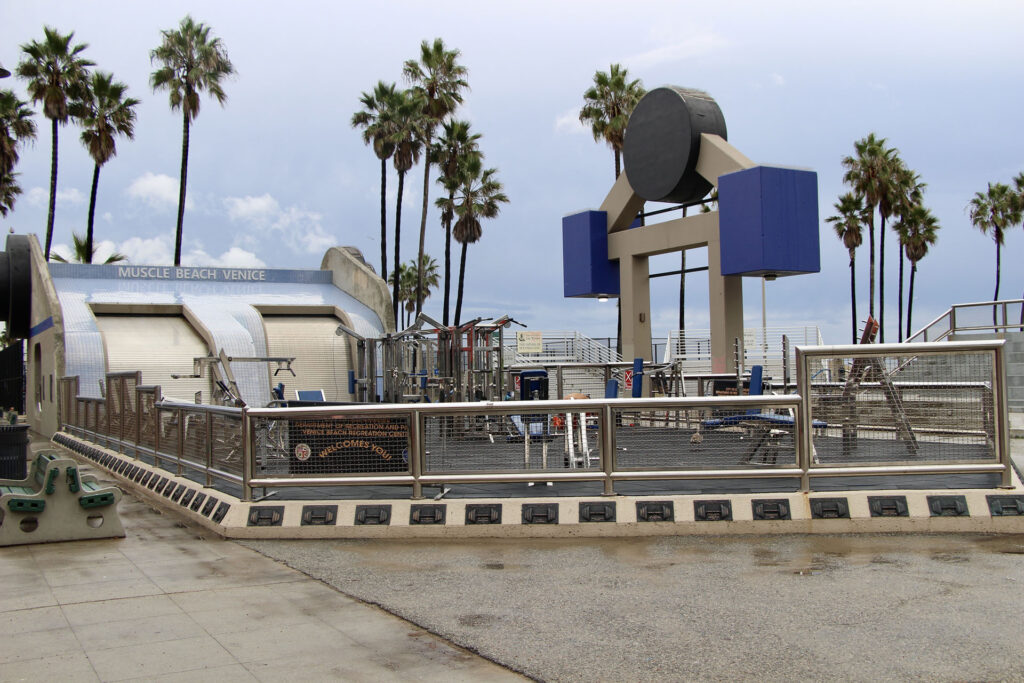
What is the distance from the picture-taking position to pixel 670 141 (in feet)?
66.0

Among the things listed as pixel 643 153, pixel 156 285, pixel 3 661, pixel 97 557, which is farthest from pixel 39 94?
pixel 3 661

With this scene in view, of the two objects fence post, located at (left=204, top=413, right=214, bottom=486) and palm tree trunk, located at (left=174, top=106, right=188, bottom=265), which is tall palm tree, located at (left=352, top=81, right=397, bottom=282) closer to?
palm tree trunk, located at (left=174, top=106, right=188, bottom=265)

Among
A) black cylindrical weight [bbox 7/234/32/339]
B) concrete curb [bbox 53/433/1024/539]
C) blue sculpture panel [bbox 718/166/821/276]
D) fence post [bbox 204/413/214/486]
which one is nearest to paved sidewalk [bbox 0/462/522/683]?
concrete curb [bbox 53/433/1024/539]

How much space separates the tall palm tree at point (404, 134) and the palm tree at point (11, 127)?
60.2 ft

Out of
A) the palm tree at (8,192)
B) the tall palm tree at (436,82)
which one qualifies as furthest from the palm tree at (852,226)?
the palm tree at (8,192)

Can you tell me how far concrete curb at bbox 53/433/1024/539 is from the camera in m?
8.62

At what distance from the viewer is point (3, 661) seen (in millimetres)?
5227

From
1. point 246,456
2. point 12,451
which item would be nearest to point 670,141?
point 246,456

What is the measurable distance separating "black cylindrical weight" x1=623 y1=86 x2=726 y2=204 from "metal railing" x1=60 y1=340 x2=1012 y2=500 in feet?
37.5

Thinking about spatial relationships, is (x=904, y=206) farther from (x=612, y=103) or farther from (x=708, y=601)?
(x=708, y=601)

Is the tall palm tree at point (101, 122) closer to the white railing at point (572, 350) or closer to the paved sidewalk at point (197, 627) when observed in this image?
the white railing at point (572, 350)

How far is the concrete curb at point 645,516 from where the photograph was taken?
8617 mm

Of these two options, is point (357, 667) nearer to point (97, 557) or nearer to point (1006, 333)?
point (97, 557)

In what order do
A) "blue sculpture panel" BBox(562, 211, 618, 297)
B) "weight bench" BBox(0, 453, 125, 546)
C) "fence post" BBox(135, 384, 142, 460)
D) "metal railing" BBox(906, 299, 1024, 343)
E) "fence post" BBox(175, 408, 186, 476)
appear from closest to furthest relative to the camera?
"weight bench" BBox(0, 453, 125, 546), "fence post" BBox(175, 408, 186, 476), "fence post" BBox(135, 384, 142, 460), "blue sculpture panel" BBox(562, 211, 618, 297), "metal railing" BBox(906, 299, 1024, 343)
